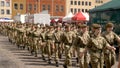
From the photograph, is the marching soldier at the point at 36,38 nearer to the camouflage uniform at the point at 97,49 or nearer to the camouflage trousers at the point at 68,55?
the camouflage trousers at the point at 68,55

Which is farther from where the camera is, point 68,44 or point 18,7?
point 18,7

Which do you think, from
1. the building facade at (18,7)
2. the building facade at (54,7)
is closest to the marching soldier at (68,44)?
the building facade at (54,7)

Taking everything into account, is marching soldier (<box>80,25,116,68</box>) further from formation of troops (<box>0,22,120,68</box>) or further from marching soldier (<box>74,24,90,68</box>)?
marching soldier (<box>74,24,90,68</box>)

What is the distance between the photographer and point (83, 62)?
13844mm

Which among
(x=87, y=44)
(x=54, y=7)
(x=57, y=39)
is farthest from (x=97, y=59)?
(x=54, y=7)

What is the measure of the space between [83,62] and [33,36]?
10.7m

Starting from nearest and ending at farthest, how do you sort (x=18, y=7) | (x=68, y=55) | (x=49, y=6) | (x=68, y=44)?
1. (x=68, y=55)
2. (x=68, y=44)
3. (x=18, y=7)
4. (x=49, y=6)

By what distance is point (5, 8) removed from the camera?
110062 millimetres

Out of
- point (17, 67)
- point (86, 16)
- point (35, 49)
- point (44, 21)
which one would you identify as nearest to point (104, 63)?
point (17, 67)

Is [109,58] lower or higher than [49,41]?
lower

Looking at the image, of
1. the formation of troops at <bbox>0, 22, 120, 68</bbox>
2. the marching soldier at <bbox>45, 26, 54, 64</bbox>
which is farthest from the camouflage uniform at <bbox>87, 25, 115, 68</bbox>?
the marching soldier at <bbox>45, 26, 54, 64</bbox>

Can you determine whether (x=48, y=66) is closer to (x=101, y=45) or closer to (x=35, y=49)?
(x=35, y=49)

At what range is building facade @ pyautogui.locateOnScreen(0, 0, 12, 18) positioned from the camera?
10962cm

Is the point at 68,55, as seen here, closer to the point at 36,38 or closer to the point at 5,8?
the point at 36,38
